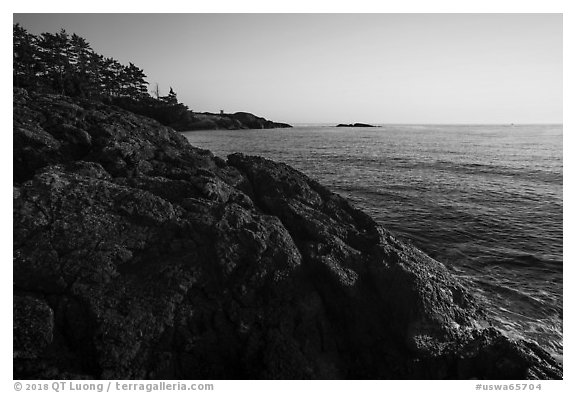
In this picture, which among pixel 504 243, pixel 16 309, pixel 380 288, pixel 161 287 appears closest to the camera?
pixel 16 309

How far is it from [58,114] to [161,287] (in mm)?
10176

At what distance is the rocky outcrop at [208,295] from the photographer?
23.3 feet

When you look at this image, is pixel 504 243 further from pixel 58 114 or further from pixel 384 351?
pixel 58 114

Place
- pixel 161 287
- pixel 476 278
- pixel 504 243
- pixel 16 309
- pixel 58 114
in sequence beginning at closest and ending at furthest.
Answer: pixel 16 309 → pixel 161 287 → pixel 58 114 → pixel 476 278 → pixel 504 243

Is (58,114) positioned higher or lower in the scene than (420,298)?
higher

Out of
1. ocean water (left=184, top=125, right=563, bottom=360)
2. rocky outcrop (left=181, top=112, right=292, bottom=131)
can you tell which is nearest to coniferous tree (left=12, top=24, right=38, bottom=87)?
ocean water (left=184, top=125, right=563, bottom=360)

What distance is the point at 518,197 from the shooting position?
28.0 meters

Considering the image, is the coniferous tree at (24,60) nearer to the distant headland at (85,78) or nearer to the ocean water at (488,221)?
the distant headland at (85,78)

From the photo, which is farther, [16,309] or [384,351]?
[384,351]

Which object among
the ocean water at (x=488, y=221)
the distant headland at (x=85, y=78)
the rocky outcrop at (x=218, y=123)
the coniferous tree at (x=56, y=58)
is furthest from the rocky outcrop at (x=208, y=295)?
the rocky outcrop at (x=218, y=123)

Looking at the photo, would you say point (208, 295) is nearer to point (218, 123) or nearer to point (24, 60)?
point (24, 60)

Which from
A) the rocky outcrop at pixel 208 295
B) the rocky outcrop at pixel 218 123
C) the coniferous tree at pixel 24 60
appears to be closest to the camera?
the rocky outcrop at pixel 208 295

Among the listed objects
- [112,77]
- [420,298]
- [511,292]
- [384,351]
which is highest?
[112,77]

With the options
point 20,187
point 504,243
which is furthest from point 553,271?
point 20,187
